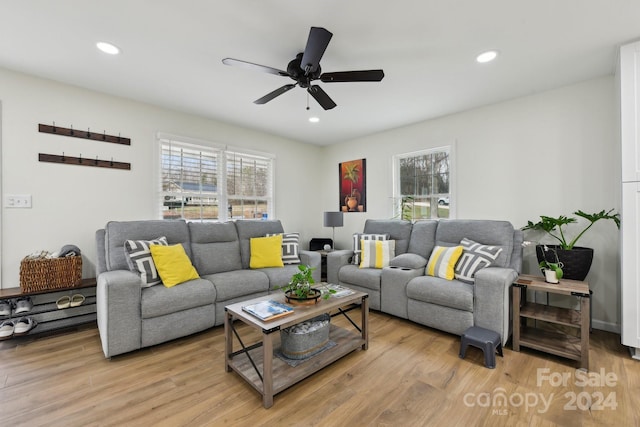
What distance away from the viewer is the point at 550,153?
9.98 feet

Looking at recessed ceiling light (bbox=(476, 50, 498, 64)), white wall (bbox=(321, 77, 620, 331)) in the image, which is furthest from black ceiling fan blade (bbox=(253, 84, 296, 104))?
white wall (bbox=(321, 77, 620, 331))

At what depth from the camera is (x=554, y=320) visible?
2.27 meters

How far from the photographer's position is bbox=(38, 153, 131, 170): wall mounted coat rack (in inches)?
111

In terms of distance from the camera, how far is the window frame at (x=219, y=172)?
11.6 feet

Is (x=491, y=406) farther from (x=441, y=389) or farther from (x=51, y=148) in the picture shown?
(x=51, y=148)

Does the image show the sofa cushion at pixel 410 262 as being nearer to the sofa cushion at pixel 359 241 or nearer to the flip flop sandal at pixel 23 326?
the sofa cushion at pixel 359 241

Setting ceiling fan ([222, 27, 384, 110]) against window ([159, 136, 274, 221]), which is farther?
window ([159, 136, 274, 221])

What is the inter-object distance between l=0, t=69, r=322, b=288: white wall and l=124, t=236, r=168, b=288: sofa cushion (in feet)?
2.65

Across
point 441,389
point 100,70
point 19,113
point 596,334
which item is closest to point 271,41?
point 100,70

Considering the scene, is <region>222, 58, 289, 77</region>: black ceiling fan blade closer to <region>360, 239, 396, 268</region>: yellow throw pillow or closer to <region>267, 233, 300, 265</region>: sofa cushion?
<region>267, 233, 300, 265</region>: sofa cushion

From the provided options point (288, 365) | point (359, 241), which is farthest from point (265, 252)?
point (288, 365)

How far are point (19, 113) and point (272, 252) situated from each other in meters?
2.84

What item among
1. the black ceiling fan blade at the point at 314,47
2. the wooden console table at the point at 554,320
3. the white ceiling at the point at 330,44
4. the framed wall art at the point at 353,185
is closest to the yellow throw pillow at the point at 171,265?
the white ceiling at the point at 330,44

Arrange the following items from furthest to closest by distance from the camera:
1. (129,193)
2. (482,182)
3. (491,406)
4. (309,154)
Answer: (309,154) → (482,182) → (129,193) → (491,406)
